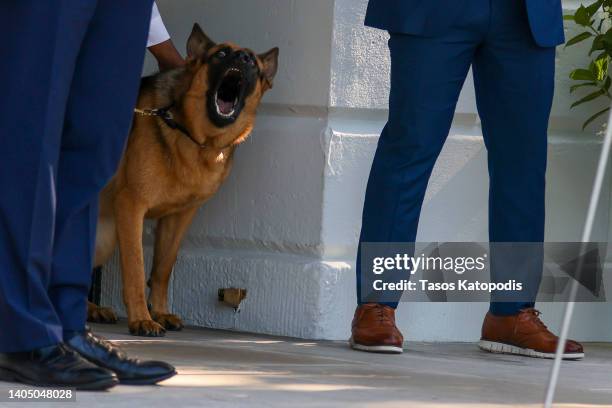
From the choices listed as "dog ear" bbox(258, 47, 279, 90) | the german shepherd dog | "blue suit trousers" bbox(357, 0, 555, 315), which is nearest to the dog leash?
the german shepherd dog

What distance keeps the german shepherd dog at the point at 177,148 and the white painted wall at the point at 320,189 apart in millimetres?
162

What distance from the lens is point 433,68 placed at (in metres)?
4.58

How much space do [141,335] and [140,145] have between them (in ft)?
2.63

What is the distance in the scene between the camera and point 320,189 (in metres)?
5.29

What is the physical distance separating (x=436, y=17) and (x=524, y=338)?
4.16ft

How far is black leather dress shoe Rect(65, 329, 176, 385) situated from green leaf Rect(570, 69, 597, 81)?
2.95 meters

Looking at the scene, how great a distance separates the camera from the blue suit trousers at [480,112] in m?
4.59

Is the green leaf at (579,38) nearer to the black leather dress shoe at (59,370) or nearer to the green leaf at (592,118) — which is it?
the green leaf at (592,118)

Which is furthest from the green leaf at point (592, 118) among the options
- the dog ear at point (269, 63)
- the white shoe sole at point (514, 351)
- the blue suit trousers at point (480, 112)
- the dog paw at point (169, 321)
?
the dog paw at point (169, 321)

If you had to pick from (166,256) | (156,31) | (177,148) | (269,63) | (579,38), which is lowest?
(166,256)

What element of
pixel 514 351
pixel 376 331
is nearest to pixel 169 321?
pixel 376 331

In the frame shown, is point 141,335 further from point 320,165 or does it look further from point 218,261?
point 320,165

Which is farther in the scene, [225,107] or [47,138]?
[225,107]

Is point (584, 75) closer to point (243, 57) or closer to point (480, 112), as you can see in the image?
point (480, 112)
